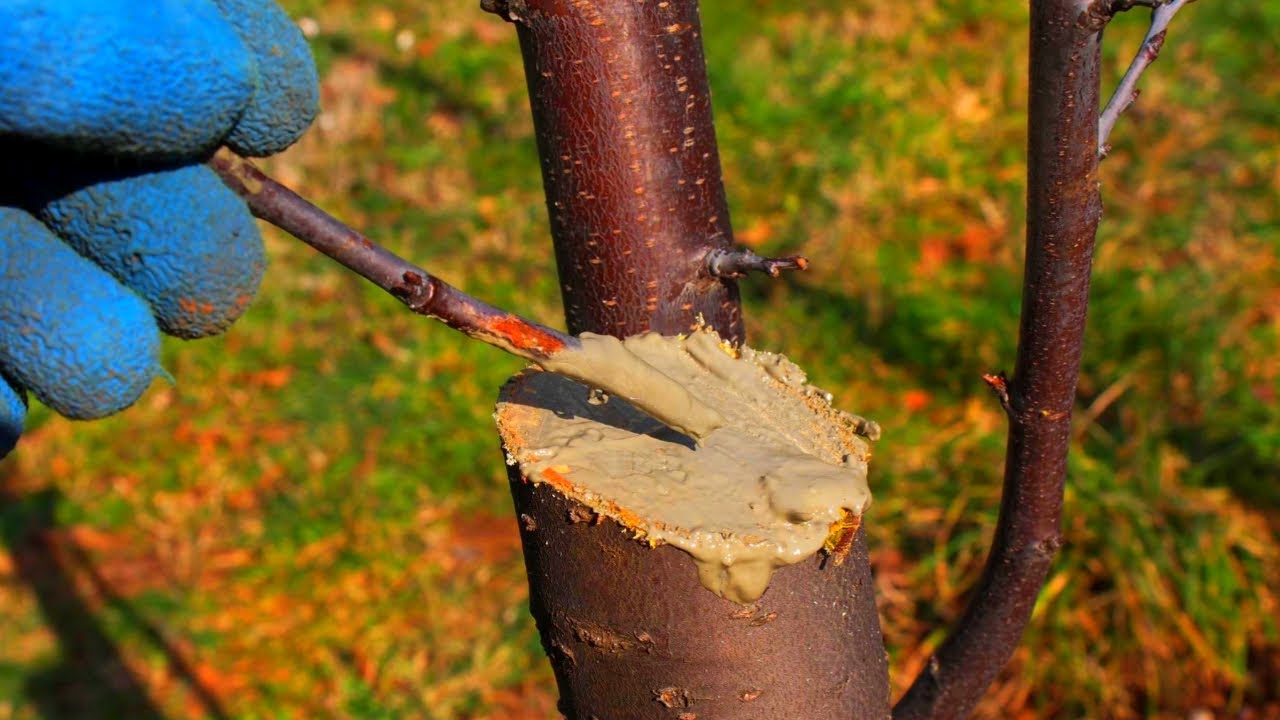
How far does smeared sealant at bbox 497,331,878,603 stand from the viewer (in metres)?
1.17

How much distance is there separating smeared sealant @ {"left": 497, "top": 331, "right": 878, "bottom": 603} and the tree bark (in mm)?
26

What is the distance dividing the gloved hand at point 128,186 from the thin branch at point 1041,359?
2.53 feet

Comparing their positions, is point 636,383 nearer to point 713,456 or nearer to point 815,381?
point 713,456

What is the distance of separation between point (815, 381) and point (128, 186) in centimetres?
258

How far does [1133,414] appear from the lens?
3.06 m

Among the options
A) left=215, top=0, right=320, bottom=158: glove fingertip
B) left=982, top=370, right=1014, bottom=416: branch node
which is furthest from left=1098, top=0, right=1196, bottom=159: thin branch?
left=215, top=0, right=320, bottom=158: glove fingertip

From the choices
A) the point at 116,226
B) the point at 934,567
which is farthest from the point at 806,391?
the point at 934,567

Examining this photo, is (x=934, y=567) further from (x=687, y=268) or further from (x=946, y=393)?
(x=687, y=268)

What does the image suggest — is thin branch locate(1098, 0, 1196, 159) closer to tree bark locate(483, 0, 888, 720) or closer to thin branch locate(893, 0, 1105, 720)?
thin branch locate(893, 0, 1105, 720)

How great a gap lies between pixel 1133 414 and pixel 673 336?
2054 millimetres

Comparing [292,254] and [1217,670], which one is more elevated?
[1217,670]

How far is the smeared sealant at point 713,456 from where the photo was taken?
117 centimetres

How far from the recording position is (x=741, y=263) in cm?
139

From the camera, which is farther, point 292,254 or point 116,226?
point 292,254
